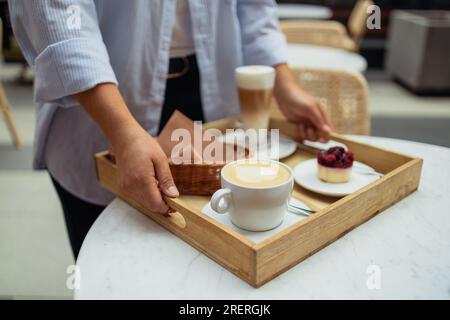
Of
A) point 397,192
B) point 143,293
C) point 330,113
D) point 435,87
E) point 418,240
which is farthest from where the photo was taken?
point 435,87

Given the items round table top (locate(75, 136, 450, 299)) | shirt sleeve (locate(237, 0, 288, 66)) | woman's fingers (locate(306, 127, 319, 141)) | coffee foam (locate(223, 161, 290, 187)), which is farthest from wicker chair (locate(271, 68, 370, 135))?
coffee foam (locate(223, 161, 290, 187))

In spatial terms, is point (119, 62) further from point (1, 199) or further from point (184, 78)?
point (1, 199)

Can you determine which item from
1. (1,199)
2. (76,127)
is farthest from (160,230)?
(1,199)

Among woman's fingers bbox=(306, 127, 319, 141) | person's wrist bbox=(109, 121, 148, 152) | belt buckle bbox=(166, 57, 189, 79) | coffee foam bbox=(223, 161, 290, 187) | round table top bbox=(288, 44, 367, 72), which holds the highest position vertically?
belt buckle bbox=(166, 57, 189, 79)

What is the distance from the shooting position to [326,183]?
3.11 feet

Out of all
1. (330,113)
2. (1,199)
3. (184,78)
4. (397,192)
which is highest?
(184,78)

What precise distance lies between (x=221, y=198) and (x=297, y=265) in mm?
168

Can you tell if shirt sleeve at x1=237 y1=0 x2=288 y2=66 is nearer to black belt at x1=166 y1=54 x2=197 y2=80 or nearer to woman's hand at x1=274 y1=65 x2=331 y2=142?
woman's hand at x1=274 y1=65 x2=331 y2=142

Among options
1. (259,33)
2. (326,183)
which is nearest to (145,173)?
(326,183)

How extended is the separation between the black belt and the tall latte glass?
0.44ft

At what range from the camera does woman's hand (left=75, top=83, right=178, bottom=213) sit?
80cm

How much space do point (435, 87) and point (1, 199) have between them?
4.24 m

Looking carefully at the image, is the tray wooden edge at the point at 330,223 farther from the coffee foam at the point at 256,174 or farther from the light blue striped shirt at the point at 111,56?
Answer: the light blue striped shirt at the point at 111,56

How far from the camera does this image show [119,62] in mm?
1106
